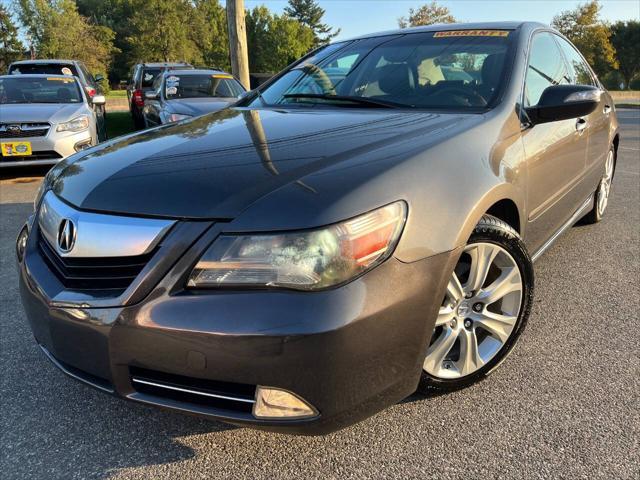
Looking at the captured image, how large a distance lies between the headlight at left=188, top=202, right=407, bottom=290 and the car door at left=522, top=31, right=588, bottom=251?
49.6 inches

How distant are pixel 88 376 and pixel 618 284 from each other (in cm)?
303

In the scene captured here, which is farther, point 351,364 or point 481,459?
point 481,459

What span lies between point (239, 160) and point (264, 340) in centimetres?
72

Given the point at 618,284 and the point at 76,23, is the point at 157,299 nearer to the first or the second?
the point at 618,284

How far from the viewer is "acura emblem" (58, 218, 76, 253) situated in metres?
1.70

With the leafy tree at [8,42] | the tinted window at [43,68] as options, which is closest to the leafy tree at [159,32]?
the leafy tree at [8,42]

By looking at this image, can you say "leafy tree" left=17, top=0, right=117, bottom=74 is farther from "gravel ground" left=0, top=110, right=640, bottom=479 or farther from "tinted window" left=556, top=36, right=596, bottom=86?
"gravel ground" left=0, top=110, right=640, bottom=479

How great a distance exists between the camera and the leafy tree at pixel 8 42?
105 feet

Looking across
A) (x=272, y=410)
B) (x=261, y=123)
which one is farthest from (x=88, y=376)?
(x=261, y=123)

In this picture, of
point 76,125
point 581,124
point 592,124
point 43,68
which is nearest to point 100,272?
point 581,124

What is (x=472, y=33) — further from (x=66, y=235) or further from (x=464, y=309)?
(x=66, y=235)

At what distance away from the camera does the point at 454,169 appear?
6.12 feet

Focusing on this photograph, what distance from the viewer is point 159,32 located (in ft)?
123

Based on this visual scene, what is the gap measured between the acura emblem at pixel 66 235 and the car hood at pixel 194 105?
5625 millimetres
